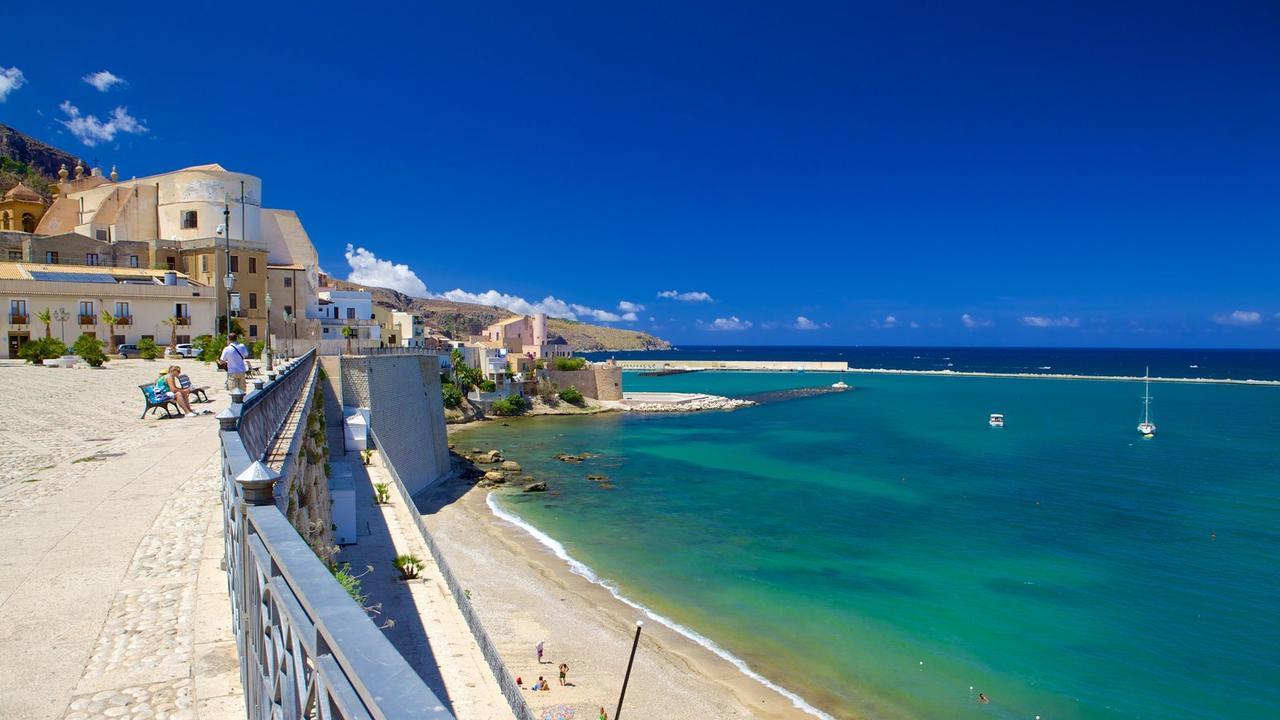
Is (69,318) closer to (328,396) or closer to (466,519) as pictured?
(328,396)

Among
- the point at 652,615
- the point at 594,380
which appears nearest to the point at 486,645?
the point at 652,615

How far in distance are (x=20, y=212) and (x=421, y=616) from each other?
55.3 m

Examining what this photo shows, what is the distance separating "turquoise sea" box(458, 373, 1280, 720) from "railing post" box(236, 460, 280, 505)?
13.5 metres

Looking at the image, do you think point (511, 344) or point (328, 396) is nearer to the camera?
point (328, 396)

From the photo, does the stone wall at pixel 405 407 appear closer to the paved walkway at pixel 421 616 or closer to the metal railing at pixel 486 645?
the paved walkway at pixel 421 616

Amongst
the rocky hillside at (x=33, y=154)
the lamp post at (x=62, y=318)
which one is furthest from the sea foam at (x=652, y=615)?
the rocky hillside at (x=33, y=154)

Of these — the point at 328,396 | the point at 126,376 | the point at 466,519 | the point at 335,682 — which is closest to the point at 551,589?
the point at 466,519

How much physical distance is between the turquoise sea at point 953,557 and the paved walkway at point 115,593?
12.0 m

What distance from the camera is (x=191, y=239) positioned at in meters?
41.0

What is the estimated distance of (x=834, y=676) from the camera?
1511 cm

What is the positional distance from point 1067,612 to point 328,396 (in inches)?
962

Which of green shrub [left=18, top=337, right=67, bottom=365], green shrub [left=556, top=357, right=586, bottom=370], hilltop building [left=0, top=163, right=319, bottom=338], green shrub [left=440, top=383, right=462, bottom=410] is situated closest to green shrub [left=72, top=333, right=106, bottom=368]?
green shrub [left=18, top=337, right=67, bottom=365]

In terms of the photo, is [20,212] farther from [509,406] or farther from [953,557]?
[953,557]

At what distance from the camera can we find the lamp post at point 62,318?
30.2 meters
